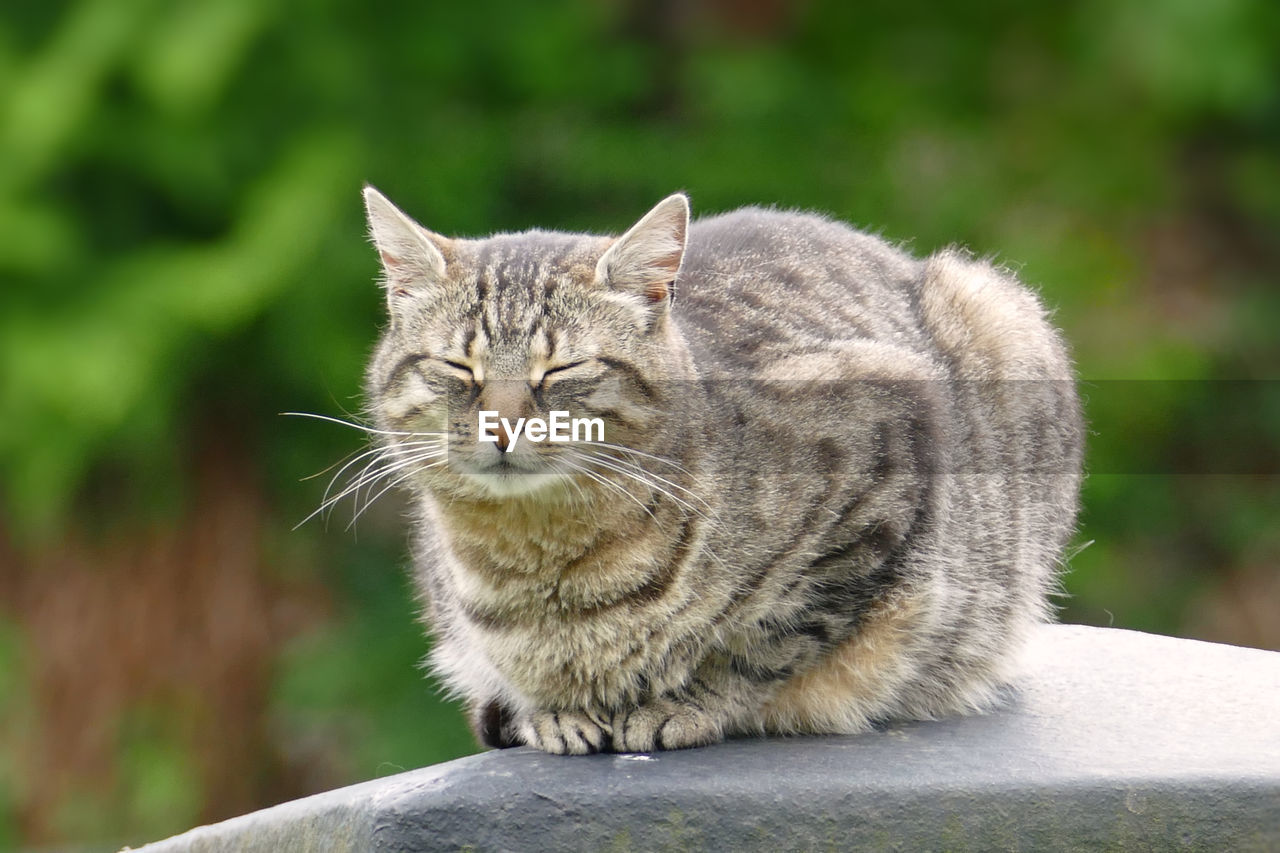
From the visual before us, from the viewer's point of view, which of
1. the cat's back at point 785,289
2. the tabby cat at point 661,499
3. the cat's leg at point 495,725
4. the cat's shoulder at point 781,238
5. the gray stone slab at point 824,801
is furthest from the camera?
the cat's shoulder at point 781,238

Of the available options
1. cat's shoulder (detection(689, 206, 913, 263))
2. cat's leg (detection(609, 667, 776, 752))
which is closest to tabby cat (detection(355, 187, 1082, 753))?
cat's leg (detection(609, 667, 776, 752))

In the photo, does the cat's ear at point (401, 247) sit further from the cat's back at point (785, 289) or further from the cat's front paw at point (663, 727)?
the cat's front paw at point (663, 727)

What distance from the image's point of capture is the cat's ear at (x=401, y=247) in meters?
3.21


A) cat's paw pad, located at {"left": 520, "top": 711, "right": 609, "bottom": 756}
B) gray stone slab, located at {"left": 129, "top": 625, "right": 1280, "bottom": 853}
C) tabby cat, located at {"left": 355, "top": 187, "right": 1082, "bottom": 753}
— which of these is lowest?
gray stone slab, located at {"left": 129, "top": 625, "right": 1280, "bottom": 853}

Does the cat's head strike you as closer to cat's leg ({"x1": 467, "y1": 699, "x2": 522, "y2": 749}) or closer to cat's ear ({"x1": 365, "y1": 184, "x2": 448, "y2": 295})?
cat's ear ({"x1": 365, "y1": 184, "x2": 448, "y2": 295})

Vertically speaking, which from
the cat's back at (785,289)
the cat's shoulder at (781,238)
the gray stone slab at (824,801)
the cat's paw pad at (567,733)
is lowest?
the gray stone slab at (824,801)

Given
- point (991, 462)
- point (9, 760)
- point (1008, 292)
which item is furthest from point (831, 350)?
point (9, 760)

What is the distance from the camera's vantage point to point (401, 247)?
3266 millimetres

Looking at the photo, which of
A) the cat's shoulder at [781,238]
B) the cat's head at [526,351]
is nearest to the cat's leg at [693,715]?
the cat's head at [526,351]

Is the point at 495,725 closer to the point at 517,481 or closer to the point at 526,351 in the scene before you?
the point at 517,481

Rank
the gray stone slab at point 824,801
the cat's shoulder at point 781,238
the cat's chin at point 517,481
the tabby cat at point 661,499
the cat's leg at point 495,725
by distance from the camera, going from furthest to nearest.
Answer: the cat's shoulder at point 781,238 → the cat's leg at point 495,725 → the tabby cat at point 661,499 → the cat's chin at point 517,481 → the gray stone slab at point 824,801

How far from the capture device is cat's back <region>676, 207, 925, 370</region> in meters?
3.50

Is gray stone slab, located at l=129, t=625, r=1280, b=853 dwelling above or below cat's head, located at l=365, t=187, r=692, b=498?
below

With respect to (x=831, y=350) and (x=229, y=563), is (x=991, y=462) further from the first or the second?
(x=229, y=563)
